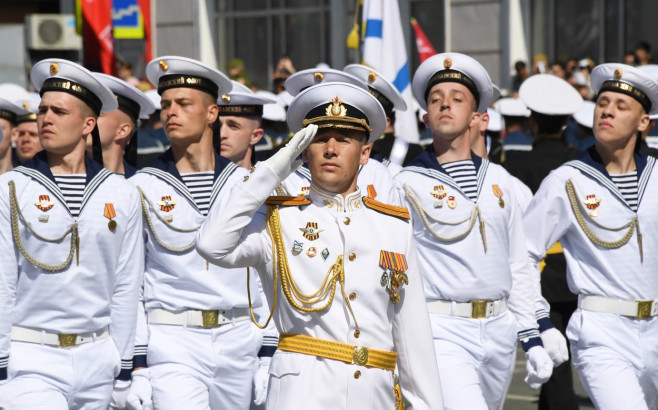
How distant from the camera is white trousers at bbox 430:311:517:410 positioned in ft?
24.2

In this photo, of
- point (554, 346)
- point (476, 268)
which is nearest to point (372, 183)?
point (476, 268)

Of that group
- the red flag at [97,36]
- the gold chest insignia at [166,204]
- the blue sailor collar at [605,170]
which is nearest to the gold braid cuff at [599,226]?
the blue sailor collar at [605,170]

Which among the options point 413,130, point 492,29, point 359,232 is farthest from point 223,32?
point 359,232

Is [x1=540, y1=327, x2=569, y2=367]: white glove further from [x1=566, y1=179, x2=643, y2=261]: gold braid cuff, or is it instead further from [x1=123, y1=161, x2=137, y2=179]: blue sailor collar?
[x1=123, y1=161, x2=137, y2=179]: blue sailor collar

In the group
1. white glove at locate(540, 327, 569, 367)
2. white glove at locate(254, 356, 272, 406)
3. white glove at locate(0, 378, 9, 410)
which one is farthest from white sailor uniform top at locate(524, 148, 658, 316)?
white glove at locate(0, 378, 9, 410)

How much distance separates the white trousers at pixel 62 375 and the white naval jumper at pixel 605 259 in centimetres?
268

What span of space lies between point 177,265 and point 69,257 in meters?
0.72

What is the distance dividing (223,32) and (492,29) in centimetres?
613

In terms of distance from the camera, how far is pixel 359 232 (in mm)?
5617

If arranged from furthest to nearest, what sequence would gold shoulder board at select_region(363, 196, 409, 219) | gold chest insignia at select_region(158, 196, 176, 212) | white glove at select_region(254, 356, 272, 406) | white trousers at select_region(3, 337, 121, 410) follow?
gold chest insignia at select_region(158, 196, 176, 212) < white glove at select_region(254, 356, 272, 406) < white trousers at select_region(3, 337, 121, 410) < gold shoulder board at select_region(363, 196, 409, 219)

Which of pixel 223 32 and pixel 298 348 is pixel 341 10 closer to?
pixel 223 32

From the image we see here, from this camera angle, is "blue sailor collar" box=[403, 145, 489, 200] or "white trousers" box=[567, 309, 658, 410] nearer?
"white trousers" box=[567, 309, 658, 410]

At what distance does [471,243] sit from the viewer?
25.8ft

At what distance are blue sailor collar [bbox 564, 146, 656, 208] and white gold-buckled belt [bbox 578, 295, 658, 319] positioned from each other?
609 millimetres
